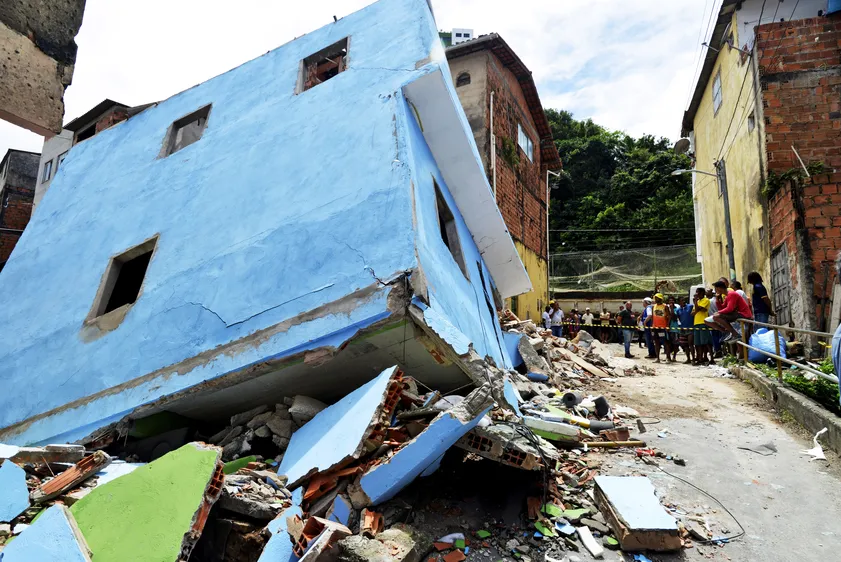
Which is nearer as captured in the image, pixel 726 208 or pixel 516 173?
pixel 726 208

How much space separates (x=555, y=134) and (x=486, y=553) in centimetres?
3954

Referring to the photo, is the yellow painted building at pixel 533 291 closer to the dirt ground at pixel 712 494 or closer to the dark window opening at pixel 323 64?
the dark window opening at pixel 323 64

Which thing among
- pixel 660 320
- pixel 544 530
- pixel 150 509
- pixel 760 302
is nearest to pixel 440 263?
pixel 544 530

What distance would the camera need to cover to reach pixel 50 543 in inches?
122

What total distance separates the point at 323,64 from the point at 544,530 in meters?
6.70

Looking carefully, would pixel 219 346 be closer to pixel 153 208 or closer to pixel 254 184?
pixel 254 184

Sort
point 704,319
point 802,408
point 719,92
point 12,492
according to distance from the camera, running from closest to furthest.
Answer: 1. point 12,492
2. point 802,408
3. point 704,319
4. point 719,92

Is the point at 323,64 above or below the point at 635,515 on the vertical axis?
above

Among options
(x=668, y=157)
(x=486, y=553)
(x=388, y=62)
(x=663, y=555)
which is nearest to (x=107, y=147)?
(x=388, y=62)

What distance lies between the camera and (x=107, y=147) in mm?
8734

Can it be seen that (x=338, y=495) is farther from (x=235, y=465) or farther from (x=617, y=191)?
(x=617, y=191)

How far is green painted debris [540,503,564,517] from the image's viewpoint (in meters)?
3.72

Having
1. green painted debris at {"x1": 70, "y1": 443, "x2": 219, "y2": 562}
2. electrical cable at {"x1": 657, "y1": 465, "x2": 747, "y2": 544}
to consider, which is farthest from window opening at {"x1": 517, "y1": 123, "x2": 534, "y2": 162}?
green painted debris at {"x1": 70, "y1": 443, "x2": 219, "y2": 562}

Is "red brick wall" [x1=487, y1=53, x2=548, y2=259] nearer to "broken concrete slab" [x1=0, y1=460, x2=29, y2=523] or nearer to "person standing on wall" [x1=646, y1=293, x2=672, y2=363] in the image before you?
"person standing on wall" [x1=646, y1=293, x2=672, y2=363]
